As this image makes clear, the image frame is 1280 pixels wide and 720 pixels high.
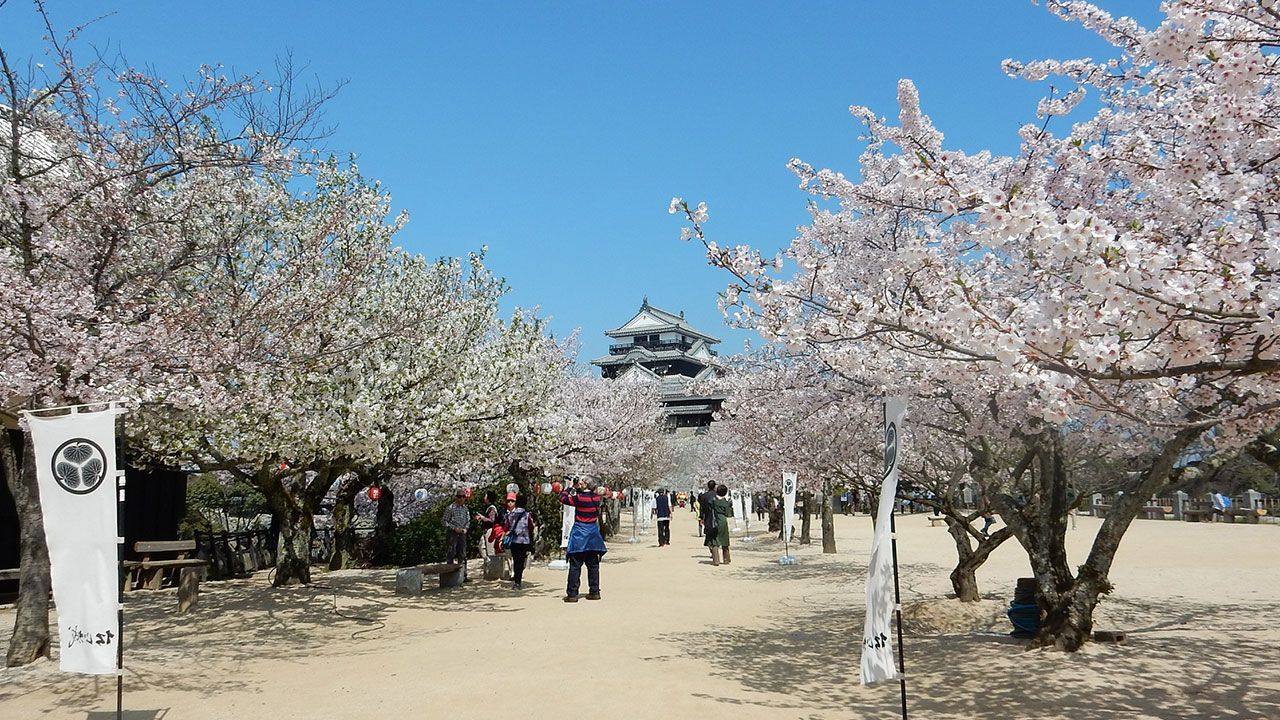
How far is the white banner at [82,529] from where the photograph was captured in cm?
600

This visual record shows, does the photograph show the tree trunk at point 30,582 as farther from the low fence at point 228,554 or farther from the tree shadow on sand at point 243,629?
the low fence at point 228,554

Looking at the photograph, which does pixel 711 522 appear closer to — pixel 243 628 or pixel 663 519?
pixel 663 519

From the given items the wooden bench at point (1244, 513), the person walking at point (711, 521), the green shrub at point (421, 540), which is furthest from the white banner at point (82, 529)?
the wooden bench at point (1244, 513)

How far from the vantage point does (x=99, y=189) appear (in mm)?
8383

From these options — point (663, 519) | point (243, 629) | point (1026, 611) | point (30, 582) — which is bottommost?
point (663, 519)

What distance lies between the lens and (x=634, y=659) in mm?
8750

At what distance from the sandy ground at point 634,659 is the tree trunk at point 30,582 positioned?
32 centimetres

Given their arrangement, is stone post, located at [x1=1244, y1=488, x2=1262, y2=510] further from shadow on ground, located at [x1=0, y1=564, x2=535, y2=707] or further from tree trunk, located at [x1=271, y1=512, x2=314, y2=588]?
tree trunk, located at [x1=271, y1=512, x2=314, y2=588]

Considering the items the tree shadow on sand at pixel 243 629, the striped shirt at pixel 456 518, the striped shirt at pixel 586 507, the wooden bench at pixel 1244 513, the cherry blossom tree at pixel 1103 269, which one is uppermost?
the cherry blossom tree at pixel 1103 269

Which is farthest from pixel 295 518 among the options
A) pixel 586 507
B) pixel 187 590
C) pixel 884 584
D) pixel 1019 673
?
pixel 1019 673

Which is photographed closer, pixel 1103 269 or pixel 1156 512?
pixel 1103 269

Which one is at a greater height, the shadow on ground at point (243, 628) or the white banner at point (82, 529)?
the white banner at point (82, 529)

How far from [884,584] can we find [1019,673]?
2583 millimetres

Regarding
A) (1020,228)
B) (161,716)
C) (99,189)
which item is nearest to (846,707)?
(1020,228)
